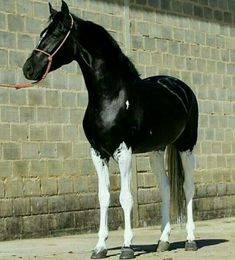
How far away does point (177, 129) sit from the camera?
30.3ft

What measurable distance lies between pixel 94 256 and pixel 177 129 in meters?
1.71

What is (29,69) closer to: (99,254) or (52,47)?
(52,47)

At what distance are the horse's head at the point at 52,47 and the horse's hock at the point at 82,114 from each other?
9.97ft

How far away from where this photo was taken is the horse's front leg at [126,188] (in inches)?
329

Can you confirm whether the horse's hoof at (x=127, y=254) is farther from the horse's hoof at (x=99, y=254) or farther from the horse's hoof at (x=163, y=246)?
the horse's hoof at (x=163, y=246)

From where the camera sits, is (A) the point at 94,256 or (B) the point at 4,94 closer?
(A) the point at 94,256

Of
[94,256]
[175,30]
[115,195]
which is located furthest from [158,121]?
[175,30]

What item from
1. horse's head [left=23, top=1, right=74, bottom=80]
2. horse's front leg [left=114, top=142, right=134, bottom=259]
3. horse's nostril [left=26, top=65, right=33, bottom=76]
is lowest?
horse's front leg [left=114, top=142, right=134, bottom=259]

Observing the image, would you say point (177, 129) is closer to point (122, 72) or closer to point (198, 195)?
point (122, 72)

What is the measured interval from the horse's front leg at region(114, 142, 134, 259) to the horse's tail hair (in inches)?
45.2

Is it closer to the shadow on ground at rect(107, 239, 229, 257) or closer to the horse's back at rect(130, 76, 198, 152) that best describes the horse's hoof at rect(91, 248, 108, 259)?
the shadow on ground at rect(107, 239, 229, 257)

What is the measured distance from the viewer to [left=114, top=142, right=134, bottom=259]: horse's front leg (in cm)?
836

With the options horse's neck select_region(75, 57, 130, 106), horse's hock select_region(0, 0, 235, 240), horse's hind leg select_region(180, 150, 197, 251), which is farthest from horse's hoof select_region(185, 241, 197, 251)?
horse's hock select_region(0, 0, 235, 240)

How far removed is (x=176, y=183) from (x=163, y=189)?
313mm
